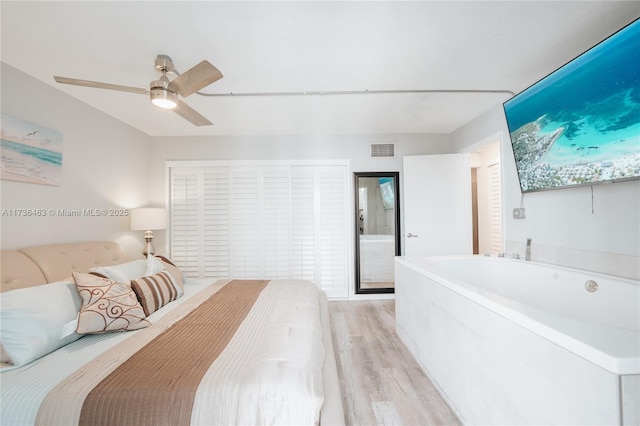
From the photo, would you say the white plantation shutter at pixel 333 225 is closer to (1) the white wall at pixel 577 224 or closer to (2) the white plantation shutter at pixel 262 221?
(2) the white plantation shutter at pixel 262 221

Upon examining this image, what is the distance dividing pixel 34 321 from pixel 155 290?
2.11 ft

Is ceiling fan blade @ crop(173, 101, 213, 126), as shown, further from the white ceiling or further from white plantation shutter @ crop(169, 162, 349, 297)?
white plantation shutter @ crop(169, 162, 349, 297)

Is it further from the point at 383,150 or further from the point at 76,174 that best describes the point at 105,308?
the point at 383,150

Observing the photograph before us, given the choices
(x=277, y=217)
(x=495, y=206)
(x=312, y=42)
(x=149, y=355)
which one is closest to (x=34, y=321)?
(x=149, y=355)

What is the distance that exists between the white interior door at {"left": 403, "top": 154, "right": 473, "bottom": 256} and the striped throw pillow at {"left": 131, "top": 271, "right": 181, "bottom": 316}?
2.81m

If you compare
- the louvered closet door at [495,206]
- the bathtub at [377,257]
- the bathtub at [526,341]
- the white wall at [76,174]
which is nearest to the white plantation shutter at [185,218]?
the white wall at [76,174]

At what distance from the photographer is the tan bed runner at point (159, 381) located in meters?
0.93

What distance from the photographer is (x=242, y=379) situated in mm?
1008

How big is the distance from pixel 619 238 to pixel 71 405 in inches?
120

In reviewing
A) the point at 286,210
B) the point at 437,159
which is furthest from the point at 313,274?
the point at 437,159

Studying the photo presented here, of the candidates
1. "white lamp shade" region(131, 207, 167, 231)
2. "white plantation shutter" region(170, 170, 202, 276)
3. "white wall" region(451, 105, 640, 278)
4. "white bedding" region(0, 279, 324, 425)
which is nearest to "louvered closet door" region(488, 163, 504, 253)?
"white wall" region(451, 105, 640, 278)

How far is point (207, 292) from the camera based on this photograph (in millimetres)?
2225

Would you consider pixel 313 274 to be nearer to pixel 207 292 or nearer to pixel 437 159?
pixel 207 292

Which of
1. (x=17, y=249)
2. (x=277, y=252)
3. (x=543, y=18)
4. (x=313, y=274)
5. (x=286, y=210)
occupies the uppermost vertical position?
(x=543, y=18)
